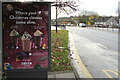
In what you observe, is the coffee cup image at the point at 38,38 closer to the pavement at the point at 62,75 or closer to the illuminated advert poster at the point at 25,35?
the illuminated advert poster at the point at 25,35

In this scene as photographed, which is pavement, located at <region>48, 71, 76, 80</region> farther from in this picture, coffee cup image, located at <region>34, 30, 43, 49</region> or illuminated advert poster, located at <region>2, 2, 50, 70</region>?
coffee cup image, located at <region>34, 30, 43, 49</region>

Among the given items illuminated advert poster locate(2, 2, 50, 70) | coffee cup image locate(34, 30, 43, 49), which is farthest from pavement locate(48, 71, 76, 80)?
coffee cup image locate(34, 30, 43, 49)

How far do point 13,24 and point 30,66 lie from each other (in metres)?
1.06

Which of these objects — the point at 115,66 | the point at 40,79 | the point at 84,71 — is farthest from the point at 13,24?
the point at 115,66

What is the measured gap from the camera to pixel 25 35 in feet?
13.9

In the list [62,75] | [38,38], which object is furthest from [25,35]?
[62,75]

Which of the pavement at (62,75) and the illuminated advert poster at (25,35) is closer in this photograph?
the illuminated advert poster at (25,35)

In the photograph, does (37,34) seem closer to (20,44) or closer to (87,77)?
(20,44)

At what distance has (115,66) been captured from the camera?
6.97m

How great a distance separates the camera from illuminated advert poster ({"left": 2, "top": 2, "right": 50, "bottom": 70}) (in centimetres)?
418

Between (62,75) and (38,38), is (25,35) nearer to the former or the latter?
(38,38)

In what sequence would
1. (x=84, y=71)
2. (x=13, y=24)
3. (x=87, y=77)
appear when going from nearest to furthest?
(x=13, y=24), (x=87, y=77), (x=84, y=71)

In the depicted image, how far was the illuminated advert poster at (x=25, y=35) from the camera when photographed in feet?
13.7

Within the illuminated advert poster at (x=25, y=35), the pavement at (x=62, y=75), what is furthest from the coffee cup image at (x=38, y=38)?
the pavement at (x=62, y=75)
